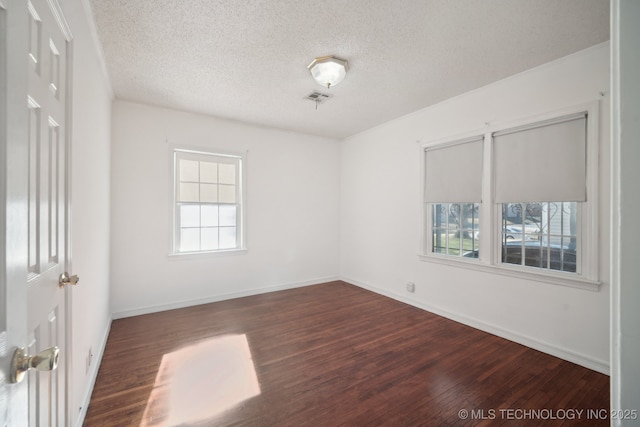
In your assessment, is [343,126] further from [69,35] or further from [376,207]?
[69,35]

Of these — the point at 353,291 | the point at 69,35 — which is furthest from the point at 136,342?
the point at 353,291

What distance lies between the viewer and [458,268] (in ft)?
11.4

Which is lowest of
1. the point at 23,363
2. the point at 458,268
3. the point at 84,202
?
the point at 458,268

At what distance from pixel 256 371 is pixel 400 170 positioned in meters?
3.33

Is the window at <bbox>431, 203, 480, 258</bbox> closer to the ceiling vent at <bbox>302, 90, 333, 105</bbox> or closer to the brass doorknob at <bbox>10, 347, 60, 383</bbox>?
the ceiling vent at <bbox>302, 90, 333, 105</bbox>

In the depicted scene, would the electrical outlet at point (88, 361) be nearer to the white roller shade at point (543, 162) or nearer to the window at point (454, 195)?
the window at point (454, 195)

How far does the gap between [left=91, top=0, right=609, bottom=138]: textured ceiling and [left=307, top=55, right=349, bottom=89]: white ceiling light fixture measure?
6 cm

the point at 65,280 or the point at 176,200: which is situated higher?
the point at 176,200

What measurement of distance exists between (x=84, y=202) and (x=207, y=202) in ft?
7.57

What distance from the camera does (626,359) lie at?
681 millimetres

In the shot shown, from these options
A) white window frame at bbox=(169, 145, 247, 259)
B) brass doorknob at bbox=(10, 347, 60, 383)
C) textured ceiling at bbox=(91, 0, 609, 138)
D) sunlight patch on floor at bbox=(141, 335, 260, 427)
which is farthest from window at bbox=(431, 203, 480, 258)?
brass doorknob at bbox=(10, 347, 60, 383)

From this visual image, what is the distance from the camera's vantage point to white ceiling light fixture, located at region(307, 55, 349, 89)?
2578 mm

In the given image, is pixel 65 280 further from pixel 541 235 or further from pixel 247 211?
pixel 541 235

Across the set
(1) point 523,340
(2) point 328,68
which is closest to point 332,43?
(2) point 328,68
